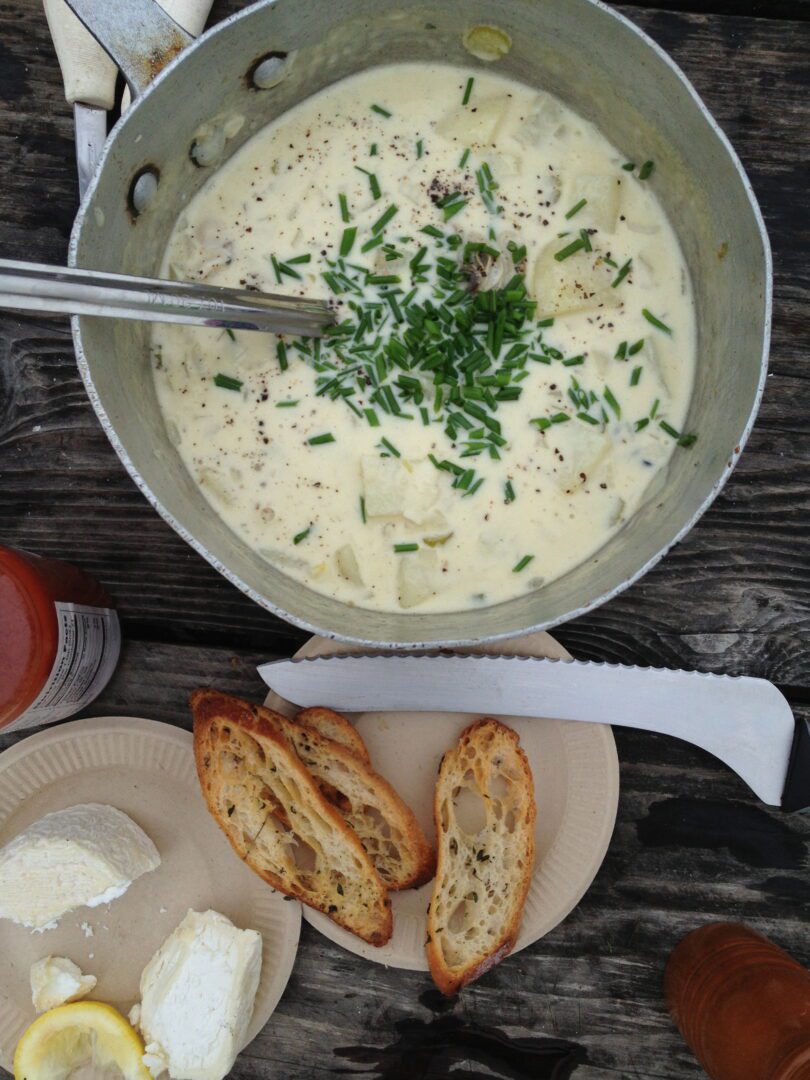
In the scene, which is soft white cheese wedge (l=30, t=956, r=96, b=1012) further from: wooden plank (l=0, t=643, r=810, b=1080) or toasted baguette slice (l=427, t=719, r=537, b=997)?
toasted baguette slice (l=427, t=719, r=537, b=997)

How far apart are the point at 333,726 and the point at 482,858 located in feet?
1.05

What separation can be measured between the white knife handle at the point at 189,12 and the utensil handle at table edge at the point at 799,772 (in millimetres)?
1434

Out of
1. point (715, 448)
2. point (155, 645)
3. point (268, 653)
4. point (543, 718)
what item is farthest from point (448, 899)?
point (715, 448)

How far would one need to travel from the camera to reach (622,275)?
54.0 inches

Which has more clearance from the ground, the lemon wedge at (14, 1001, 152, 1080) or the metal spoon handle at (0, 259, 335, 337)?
the metal spoon handle at (0, 259, 335, 337)

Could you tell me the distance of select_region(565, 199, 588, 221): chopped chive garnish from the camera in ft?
4.48

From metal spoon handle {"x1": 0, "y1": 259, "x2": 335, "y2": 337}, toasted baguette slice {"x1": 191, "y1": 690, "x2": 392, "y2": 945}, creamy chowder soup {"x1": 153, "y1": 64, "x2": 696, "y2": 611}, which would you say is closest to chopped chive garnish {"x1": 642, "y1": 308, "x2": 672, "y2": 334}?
creamy chowder soup {"x1": 153, "y1": 64, "x2": 696, "y2": 611}

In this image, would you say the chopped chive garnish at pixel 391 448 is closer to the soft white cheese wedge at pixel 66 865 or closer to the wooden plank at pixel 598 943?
the wooden plank at pixel 598 943

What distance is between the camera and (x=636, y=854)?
62.9 inches

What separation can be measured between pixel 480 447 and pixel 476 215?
0.34m

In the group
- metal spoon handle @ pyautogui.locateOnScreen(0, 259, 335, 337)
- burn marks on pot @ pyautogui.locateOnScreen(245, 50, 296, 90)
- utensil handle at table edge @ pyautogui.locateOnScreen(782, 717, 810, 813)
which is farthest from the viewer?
utensil handle at table edge @ pyautogui.locateOnScreen(782, 717, 810, 813)

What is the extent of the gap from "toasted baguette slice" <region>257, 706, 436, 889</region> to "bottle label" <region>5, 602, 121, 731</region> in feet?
0.93

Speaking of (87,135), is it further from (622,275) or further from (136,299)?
(622,275)

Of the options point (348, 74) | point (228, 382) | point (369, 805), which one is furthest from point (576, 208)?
point (369, 805)
